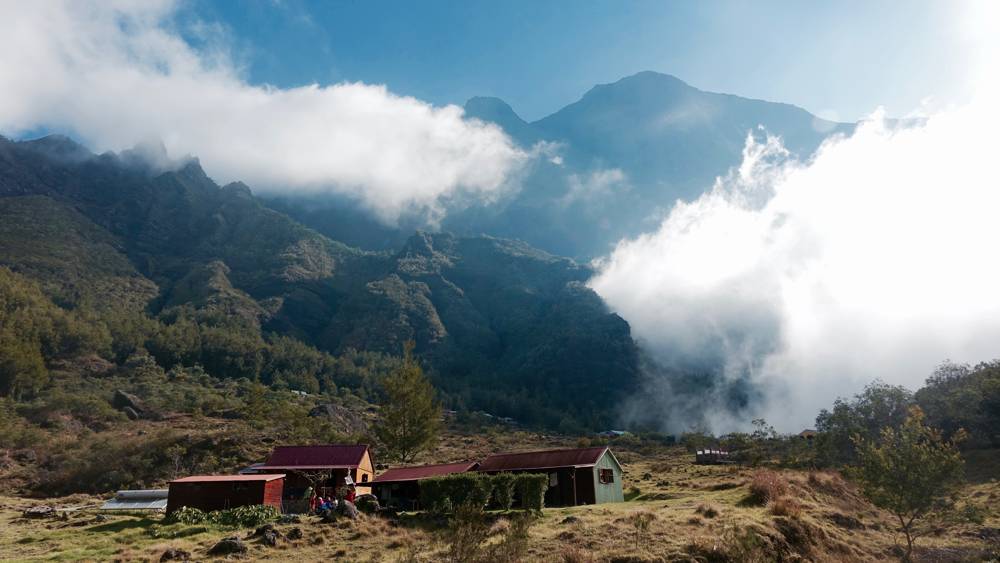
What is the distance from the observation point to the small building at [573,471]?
127 feet

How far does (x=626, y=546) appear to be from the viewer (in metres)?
23.9

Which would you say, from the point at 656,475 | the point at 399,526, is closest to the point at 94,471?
the point at 399,526

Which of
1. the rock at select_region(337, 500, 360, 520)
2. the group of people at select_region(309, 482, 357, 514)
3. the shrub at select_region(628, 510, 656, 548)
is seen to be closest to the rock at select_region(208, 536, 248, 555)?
the rock at select_region(337, 500, 360, 520)

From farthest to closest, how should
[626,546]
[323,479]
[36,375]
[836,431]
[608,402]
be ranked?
[608,402] → [36,375] → [836,431] → [323,479] → [626,546]

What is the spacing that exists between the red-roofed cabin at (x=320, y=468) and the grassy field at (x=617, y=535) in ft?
27.3

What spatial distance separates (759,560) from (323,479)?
93.4 ft

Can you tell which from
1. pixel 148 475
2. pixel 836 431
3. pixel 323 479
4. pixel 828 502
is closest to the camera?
pixel 828 502

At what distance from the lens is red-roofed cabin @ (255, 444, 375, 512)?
4041 cm

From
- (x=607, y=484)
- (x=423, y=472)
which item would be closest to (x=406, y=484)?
(x=423, y=472)

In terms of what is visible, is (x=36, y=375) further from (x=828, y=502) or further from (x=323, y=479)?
(x=828, y=502)

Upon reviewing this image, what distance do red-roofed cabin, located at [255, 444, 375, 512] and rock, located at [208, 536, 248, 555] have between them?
13368mm

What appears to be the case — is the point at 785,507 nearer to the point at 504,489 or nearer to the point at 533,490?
the point at 533,490

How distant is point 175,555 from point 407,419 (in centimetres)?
3656

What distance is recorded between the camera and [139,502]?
38031 millimetres
